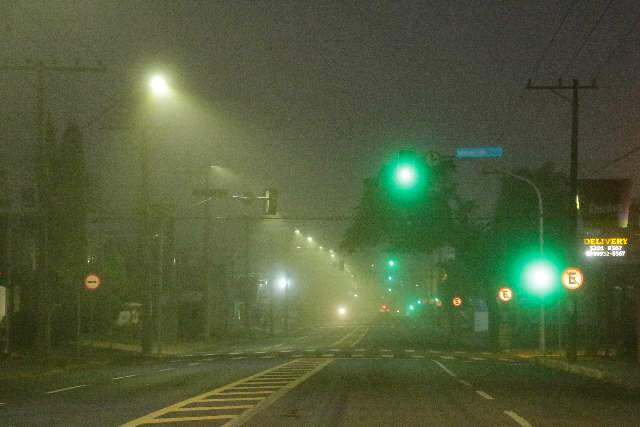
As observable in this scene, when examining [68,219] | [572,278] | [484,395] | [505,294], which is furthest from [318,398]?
[68,219]

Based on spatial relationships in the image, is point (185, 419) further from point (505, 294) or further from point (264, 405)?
point (505, 294)

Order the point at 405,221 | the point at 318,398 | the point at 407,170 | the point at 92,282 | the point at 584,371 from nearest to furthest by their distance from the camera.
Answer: the point at 318,398
the point at 407,170
the point at 584,371
the point at 92,282
the point at 405,221

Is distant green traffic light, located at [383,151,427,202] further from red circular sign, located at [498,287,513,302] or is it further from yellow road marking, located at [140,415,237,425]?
red circular sign, located at [498,287,513,302]

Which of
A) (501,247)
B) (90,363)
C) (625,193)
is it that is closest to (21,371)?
(90,363)

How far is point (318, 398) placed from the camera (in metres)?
19.4

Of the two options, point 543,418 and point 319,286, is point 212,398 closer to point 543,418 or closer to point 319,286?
point 543,418

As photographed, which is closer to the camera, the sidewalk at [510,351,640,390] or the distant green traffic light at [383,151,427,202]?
the distant green traffic light at [383,151,427,202]

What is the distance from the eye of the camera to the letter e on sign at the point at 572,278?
3453 centimetres

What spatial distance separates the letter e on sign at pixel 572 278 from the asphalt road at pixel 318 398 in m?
4.69

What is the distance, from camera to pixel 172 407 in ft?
57.4

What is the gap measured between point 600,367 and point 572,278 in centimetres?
405

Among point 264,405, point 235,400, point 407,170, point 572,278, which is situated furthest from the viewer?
point 572,278

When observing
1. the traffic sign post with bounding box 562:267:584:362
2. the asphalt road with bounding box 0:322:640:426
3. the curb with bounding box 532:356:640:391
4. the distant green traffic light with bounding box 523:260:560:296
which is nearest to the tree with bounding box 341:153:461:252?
the distant green traffic light with bounding box 523:260:560:296

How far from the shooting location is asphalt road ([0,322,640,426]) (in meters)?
15.6
